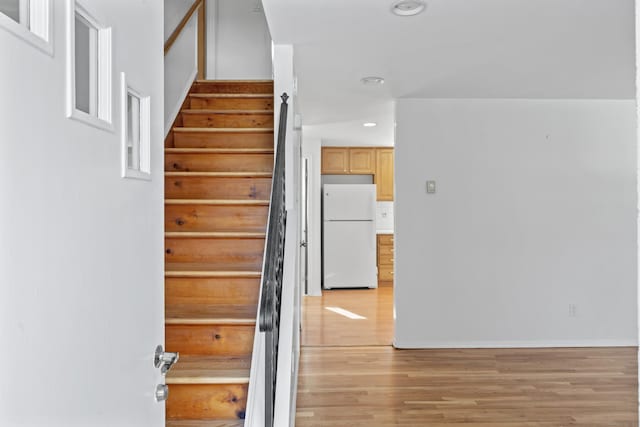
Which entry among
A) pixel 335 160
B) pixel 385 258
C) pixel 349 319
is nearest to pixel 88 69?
pixel 349 319

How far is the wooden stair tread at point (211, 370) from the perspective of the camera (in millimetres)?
1984

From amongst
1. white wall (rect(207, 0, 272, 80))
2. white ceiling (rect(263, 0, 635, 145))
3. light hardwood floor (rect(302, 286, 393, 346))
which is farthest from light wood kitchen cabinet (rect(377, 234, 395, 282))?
white wall (rect(207, 0, 272, 80))

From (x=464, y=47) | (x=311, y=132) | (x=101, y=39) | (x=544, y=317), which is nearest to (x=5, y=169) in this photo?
(x=101, y=39)

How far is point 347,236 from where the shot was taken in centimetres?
727

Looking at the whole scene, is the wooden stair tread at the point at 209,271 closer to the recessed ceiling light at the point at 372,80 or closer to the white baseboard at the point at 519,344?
the recessed ceiling light at the point at 372,80

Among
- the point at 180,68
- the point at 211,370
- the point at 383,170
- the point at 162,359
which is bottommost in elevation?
the point at 211,370

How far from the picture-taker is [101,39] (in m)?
0.92

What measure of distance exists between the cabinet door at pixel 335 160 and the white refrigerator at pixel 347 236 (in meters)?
0.36

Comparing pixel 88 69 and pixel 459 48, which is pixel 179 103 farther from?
pixel 88 69

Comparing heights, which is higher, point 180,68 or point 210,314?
point 180,68

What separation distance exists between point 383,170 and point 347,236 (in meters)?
1.26

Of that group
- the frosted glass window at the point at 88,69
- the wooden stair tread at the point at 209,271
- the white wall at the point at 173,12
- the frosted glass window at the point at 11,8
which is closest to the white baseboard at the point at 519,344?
the wooden stair tread at the point at 209,271

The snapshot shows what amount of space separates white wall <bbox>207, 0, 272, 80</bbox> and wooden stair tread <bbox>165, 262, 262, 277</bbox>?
2826mm

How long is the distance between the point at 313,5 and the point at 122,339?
1.94 m
